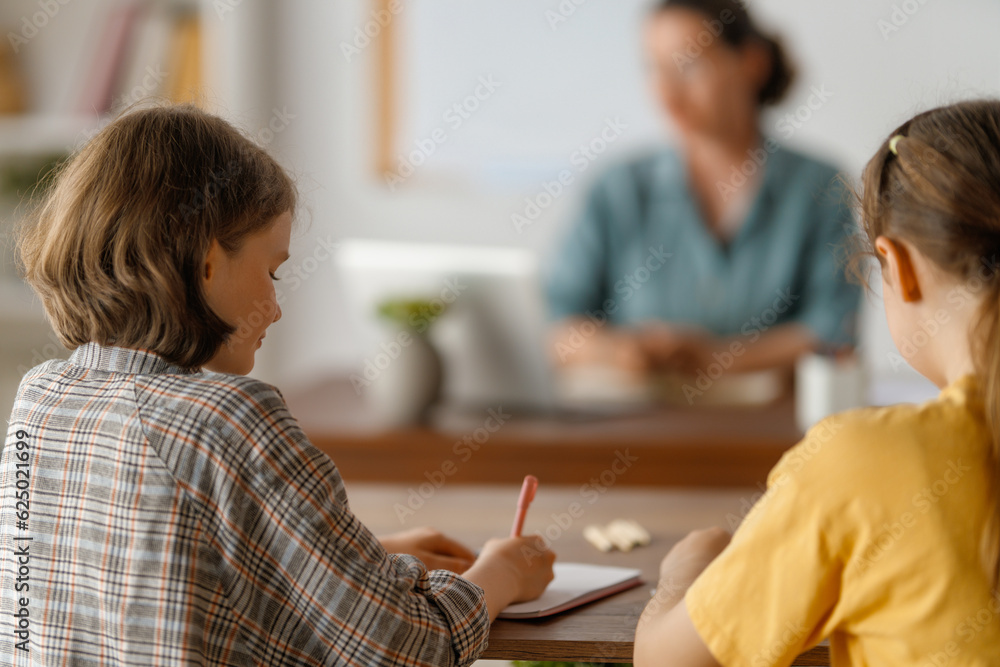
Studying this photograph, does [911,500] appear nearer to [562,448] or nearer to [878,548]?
[878,548]

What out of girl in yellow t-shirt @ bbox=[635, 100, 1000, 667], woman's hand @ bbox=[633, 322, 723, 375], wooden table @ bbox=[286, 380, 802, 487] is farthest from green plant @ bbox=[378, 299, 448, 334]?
girl in yellow t-shirt @ bbox=[635, 100, 1000, 667]

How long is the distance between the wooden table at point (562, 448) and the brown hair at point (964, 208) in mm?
1248

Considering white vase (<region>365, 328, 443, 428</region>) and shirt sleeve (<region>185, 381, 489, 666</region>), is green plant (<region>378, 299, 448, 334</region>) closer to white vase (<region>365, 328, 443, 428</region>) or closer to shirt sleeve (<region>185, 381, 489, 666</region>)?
white vase (<region>365, 328, 443, 428</region>)

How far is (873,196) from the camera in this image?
0.88m

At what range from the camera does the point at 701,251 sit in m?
3.13

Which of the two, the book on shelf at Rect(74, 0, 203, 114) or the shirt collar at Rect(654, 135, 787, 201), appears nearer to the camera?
the shirt collar at Rect(654, 135, 787, 201)

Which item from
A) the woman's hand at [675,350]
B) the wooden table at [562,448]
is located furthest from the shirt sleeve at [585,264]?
the wooden table at [562,448]

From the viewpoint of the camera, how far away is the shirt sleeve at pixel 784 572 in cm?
78

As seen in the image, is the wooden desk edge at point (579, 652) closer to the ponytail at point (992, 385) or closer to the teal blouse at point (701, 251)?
the ponytail at point (992, 385)

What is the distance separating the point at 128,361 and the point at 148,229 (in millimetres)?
125

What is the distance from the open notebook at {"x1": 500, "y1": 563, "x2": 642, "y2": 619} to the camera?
1.02m

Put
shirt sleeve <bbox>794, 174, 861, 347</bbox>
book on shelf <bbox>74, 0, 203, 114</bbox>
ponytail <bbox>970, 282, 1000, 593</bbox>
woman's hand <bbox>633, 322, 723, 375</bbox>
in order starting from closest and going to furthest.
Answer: ponytail <bbox>970, 282, 1000, 593</bbox>
woman's hand <bbox>633, 322, 723, 375</bbox>
shirt sleeve <bbox>794, 174, 861, 347</bbox>
book on shelf <bbox>74, 0, 203, 114</bbox>

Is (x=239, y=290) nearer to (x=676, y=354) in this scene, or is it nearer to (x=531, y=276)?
(x=531, y=276)

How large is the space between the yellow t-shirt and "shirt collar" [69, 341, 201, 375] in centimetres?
53
